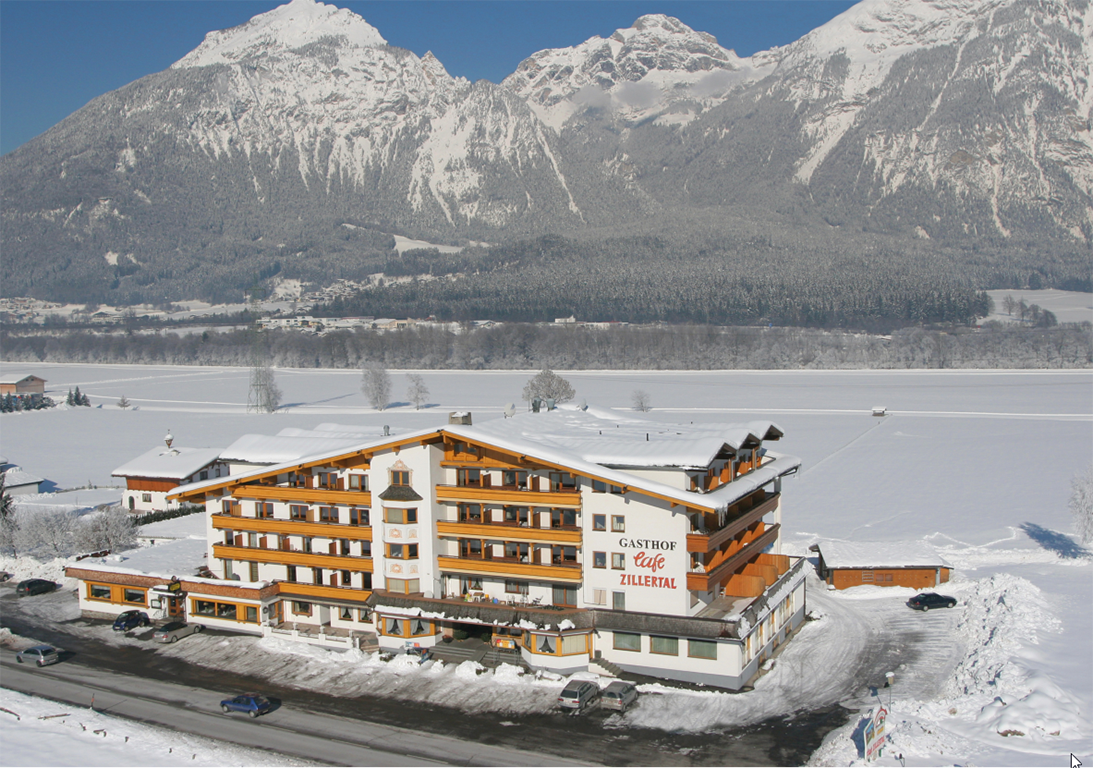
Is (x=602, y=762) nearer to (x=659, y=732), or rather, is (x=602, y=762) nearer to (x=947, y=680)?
(x=659, y=732)

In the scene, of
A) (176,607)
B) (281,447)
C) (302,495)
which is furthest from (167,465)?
(302,495)

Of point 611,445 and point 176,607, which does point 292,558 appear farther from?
point 611,445

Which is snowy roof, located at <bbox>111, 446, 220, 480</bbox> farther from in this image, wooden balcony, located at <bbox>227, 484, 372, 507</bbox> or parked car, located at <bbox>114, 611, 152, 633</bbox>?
wooden balcony, located at <bbox>227, 484, 372, 507</bbox>

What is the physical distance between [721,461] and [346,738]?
2039cm

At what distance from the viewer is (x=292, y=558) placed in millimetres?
43500

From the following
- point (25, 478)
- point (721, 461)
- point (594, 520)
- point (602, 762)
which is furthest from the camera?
point (25, 478)

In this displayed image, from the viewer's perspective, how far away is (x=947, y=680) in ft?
116

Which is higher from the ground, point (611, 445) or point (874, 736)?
point (611, 445)

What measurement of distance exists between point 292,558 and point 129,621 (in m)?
9.32

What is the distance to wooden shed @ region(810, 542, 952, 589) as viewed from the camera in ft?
158

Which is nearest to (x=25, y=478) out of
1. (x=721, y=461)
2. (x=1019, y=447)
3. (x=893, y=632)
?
(x=721, y=461)

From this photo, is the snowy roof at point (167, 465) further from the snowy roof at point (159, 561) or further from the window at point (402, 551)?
the window at point (402, 551)

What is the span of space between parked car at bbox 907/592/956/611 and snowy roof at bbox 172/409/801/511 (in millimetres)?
9318

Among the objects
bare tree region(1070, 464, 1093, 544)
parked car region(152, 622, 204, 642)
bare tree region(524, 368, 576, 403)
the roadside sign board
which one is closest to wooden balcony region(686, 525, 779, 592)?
the roadside sign board
